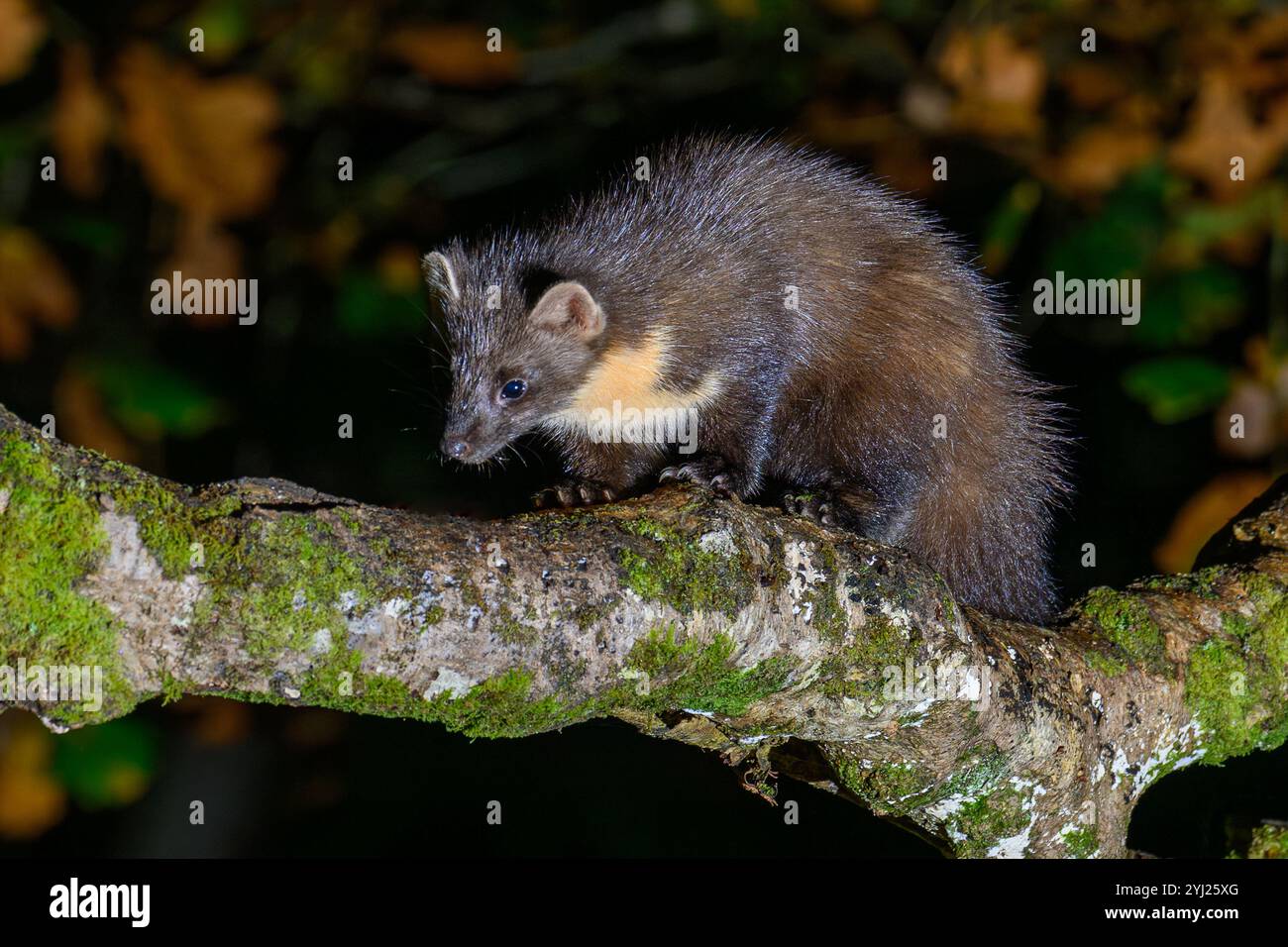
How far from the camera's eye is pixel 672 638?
264 centimetres

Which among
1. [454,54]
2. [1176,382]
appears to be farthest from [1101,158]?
[454,54]

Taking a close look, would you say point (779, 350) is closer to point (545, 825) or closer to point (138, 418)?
point (138, 418)

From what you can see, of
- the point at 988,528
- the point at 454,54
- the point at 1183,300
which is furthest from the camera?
the point at 454,54

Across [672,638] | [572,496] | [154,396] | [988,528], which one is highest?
[154,396]

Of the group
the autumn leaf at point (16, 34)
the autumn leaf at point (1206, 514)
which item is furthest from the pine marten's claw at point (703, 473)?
the autumn leaf at point (16, 34)

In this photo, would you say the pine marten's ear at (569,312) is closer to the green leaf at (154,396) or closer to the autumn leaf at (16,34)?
the green leaf at (154,396)

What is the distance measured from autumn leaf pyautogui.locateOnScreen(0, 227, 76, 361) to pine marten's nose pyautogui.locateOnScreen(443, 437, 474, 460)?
3.81m

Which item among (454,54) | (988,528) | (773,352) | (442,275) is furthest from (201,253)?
(988,528)

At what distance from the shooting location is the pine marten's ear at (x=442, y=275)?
4285 millimetres

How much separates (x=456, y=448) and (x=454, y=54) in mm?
3766

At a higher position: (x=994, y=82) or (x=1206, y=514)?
(x=994, y=82)

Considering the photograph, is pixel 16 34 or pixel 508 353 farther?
pixel 16 34

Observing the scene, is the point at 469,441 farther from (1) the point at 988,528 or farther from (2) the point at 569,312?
(1) the point at 988,528

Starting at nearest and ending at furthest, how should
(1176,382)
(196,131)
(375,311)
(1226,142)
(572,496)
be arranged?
(572,496)
(1176,382)
(375,311)
(1226,142)
(196,131)
